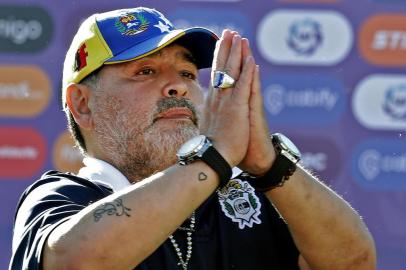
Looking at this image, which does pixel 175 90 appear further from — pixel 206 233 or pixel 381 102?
pixel 381 102

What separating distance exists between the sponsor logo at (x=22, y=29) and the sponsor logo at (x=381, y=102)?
1542 mm

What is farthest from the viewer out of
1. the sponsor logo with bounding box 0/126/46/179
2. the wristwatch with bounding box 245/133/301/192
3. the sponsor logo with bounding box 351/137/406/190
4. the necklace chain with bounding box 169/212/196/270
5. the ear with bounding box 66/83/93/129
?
the sponsor logo with bounding box 351/137/406/190

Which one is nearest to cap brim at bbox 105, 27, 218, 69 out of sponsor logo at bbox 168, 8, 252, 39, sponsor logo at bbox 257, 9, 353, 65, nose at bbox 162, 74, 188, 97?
nose at bbox 162, 74, 188, 97

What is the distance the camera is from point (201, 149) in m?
2.58

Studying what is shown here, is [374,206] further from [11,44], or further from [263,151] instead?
[263,151]

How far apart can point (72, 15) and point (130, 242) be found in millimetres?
2920

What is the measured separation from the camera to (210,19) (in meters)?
5.20

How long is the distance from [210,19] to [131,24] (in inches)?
85.1

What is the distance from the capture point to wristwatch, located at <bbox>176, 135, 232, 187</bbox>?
8.42 feet

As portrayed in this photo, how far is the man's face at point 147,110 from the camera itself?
290 cm

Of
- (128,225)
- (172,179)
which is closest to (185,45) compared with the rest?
(172,179)

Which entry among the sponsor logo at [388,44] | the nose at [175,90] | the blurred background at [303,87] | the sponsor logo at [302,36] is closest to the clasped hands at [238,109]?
the nose at [175,90]

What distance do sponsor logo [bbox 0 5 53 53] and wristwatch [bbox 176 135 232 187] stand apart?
2759mm

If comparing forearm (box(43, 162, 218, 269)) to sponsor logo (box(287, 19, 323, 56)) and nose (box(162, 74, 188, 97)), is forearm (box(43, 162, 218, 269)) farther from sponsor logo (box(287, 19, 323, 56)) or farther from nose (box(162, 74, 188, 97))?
sponsor logo (box(287, 19, 323, 56))
